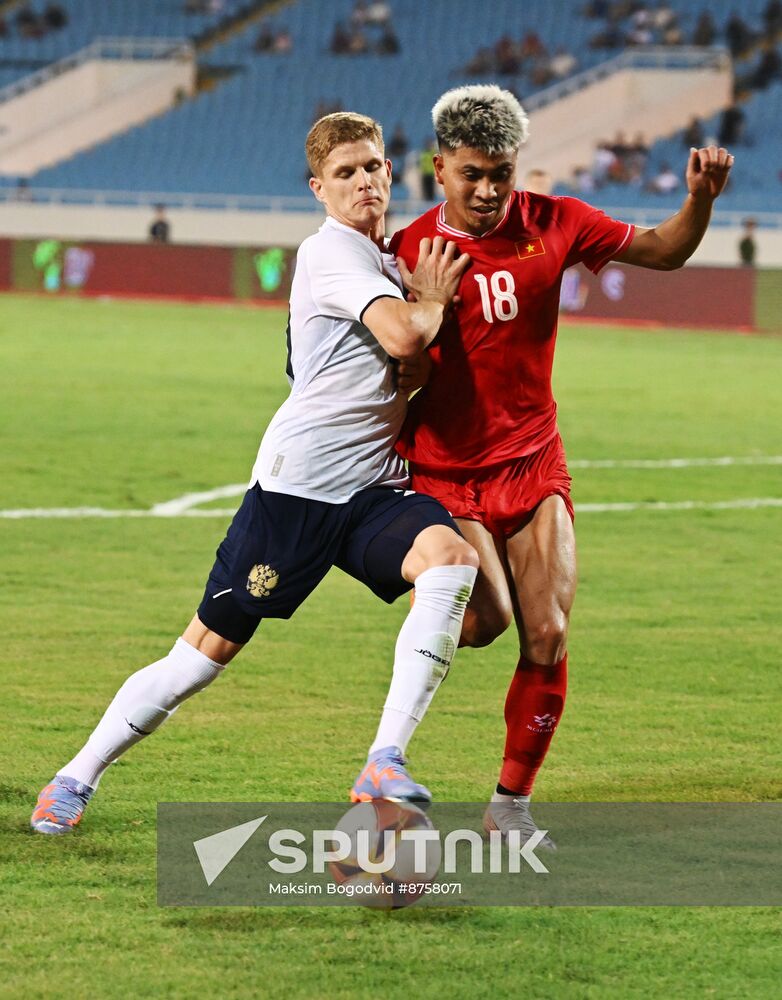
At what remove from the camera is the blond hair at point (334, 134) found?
4.56 meters

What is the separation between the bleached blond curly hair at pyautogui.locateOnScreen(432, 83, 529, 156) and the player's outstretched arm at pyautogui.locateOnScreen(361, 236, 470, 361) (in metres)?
0.30

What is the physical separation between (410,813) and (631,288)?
25071 mm

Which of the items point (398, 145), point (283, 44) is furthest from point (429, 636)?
point (283, 44)

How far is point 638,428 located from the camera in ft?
49.4

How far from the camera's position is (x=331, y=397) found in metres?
4.60

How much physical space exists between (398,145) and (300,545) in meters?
34.8

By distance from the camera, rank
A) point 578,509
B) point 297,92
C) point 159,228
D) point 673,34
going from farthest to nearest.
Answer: point 297,92 → point 673,34 → point 159,228 → point 578,509

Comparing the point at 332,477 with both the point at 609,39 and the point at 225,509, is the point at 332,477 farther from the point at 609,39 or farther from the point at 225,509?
the point at 609,39

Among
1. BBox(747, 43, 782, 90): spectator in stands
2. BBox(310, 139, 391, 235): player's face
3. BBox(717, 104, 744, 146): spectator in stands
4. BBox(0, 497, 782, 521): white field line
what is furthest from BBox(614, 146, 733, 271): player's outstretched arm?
BBox(747, 43, 782, 90): spectator in stands

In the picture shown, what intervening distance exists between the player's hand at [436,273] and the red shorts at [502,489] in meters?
0.57

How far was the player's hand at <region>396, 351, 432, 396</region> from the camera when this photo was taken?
464cm

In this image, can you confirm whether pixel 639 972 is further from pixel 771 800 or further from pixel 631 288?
pixel 631 288

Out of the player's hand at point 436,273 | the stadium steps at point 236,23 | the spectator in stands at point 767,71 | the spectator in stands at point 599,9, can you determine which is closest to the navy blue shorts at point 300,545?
the player's hand at point 436,273

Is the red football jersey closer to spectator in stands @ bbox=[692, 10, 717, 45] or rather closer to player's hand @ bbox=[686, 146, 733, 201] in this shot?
player's hand @ bbox=[686, 146, 733, 201]
